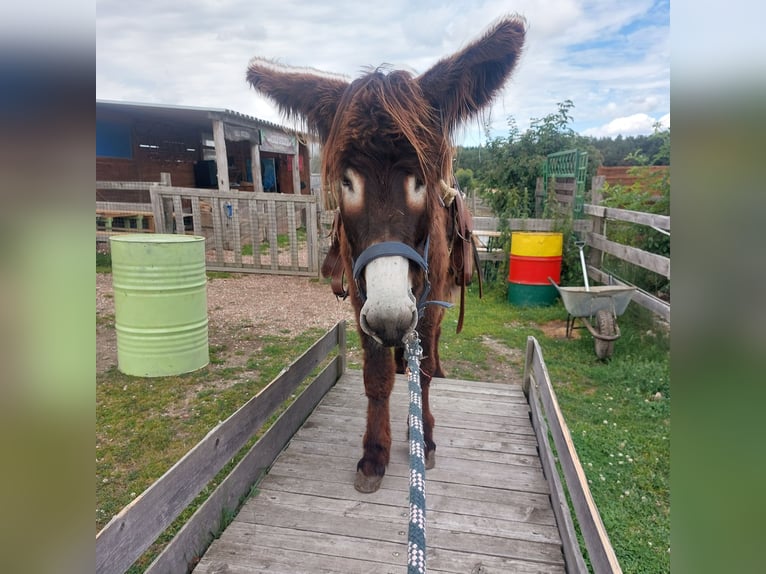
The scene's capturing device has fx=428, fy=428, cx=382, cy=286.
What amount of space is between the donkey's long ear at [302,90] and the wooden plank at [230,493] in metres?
1.98

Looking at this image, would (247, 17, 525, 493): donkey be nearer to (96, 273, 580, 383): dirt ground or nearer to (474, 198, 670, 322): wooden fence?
(474, 198, 670, 322): wooden fence

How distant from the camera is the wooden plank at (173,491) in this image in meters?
1.49

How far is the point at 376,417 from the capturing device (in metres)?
2.75

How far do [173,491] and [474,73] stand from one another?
7.44ft

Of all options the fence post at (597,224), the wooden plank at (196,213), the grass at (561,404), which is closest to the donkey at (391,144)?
the grass at (561,404)

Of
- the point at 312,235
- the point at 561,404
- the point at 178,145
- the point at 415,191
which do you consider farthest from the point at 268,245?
the point at 415,191

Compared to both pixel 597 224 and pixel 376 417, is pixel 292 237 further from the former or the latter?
pixel 376 417

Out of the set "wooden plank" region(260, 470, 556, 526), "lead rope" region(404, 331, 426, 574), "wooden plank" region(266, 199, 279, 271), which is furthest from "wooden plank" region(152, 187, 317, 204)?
"lead rope" region(404, 331, 426, 574)

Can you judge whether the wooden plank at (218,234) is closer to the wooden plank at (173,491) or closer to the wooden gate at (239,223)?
the wooden gate at (239,223)

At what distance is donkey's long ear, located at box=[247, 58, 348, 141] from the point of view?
2.12 m

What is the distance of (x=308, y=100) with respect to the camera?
7.03 feet
